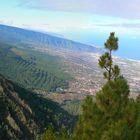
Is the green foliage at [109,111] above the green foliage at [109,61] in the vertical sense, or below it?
below

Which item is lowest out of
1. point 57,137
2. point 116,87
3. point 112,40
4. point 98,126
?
point 57,137

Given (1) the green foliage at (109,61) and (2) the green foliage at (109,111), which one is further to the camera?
(1) the green foliage at (109,61)

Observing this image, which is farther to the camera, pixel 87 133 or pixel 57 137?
pixel 57 137

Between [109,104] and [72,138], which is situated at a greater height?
[109,104]

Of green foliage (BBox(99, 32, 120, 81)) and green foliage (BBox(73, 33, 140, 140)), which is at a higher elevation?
green foliage (BBox(99, 32, 120, 81))

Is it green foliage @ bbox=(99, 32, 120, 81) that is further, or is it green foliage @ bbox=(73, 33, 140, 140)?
green foliage @ bbox=(99, 32, 120, 81)

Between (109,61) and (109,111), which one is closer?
(109,111)

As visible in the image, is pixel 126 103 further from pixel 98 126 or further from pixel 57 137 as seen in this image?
pixel 57 137

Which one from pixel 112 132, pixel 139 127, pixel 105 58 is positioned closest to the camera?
pixel 112 132

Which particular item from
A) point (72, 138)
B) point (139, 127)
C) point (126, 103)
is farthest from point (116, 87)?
point (72, 138)

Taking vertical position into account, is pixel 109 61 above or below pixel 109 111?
above

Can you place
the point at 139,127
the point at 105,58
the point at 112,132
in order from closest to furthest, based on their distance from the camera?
the point at 112,132 < the point at 139,127 < the point at 105,58
